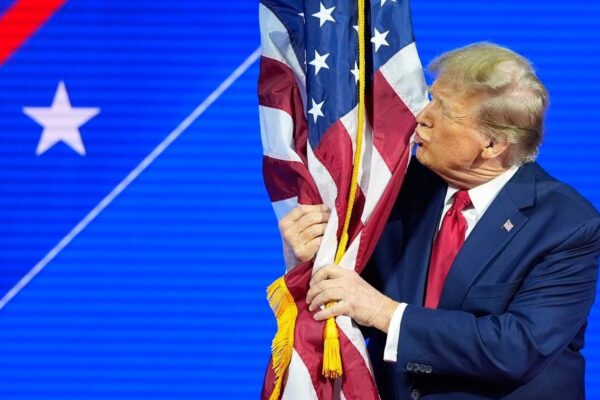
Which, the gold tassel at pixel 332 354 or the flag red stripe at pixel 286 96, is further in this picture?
the flag red stripe at pixel 286 96

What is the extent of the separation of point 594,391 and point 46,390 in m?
2.02

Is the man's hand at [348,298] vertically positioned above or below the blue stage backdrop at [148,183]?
below

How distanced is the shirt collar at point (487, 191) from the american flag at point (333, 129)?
0.20 meters

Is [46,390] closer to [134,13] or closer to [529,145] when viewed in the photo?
[134,13]

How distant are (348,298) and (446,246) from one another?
0.99ft

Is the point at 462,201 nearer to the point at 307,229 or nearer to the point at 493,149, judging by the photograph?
the point at 493,149

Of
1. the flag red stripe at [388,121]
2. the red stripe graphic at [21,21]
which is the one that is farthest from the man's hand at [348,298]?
the red stripe graphic at [21,21]

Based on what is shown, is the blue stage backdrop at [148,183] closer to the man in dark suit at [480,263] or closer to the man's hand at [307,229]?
the man in dark suit at [480,263]

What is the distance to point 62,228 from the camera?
368 centimetres

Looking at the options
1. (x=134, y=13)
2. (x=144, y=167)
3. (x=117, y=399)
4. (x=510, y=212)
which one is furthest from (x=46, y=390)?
(x=510, y=212)

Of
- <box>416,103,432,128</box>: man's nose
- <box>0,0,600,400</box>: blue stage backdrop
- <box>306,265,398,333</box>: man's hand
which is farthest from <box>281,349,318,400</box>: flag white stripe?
<box>0,0,600,400</box>: blue stage backdrop

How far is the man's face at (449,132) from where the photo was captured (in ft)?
7.00

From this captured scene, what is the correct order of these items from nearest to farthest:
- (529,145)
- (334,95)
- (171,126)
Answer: (334,95) < (529,145) < (171,126)

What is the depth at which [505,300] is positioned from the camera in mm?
2092
